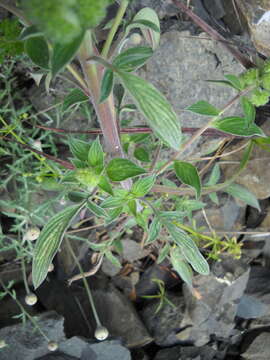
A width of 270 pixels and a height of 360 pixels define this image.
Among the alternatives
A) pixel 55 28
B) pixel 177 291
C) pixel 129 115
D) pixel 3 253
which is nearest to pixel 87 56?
pixel 55 28

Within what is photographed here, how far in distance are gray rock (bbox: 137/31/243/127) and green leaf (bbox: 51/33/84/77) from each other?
0.89 meters

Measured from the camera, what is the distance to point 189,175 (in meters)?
1.02

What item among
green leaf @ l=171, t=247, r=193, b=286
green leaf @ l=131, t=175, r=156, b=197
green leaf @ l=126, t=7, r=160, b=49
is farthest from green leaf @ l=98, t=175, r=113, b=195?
green leaf @ l=171, t=247, r=193, b=286

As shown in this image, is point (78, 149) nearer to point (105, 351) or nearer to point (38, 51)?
point (38, 51)

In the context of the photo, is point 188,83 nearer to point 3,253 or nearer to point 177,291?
point 177,291

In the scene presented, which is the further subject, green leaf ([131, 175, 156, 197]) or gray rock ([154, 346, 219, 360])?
gray rock ([154, 346, 219, 360])

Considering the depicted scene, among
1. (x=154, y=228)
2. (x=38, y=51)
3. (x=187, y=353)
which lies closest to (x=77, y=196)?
(x=154, y=228)

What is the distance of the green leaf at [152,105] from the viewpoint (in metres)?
0.71

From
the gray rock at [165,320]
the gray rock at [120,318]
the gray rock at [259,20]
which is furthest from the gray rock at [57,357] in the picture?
the gray rock at [259,20]

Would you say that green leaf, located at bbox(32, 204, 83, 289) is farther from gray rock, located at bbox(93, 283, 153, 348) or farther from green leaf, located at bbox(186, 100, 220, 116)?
gray rock, located at bbox(93, 283, 153, 348)

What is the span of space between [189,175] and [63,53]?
1.69 ft

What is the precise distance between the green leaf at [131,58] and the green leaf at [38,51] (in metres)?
0.16

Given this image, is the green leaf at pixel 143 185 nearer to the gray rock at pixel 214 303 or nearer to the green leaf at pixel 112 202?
the green leaf at pixel 112 202

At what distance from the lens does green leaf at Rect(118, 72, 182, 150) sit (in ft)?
2.31
